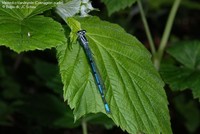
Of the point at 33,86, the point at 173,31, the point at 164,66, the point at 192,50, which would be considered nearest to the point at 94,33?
the point at 164,66

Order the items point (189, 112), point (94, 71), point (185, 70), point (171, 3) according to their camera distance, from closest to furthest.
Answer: point (94, 71)
point (185, 70)
point (189, 112)
point (171, 3)

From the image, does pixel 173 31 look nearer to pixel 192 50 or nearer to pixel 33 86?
pixel 33 86

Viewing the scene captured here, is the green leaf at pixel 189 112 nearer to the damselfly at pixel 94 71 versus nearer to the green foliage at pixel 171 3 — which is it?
the green foliage at pixel 171 3

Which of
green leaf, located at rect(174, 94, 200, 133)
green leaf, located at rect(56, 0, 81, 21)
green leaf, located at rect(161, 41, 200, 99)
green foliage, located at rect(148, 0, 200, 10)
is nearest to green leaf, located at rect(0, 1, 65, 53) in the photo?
green leaf, located at rect(56, 0, 81, 21)

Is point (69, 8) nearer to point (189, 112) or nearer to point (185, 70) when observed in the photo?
point (185, 70)

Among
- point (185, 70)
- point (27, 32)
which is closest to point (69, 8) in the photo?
point (27, 32)

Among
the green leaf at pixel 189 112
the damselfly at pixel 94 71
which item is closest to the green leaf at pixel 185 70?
the damselfly at pixel 94 71

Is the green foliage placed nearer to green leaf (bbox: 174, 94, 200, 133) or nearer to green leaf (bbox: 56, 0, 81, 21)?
green leaf (bbox: 174, 94, 200, 133)
